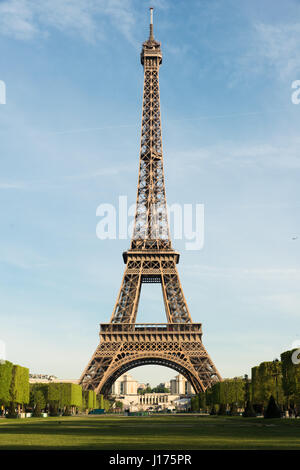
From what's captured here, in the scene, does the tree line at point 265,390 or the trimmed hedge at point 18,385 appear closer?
the tree line at point 265,390

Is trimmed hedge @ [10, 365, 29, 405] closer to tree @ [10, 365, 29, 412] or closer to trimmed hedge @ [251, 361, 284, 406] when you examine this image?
tree @ [10, 365, 29, 412]

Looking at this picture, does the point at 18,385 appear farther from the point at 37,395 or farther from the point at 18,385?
the point at 37,395

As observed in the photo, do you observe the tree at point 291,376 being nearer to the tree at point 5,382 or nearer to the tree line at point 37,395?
the tree line at point 37,395

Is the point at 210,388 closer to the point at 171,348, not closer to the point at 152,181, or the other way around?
the point at 171,348

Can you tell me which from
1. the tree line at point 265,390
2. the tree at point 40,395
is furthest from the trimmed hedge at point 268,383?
the tree at point 40,395

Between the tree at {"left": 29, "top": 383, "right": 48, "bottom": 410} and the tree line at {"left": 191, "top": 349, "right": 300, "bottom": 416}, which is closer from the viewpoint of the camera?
the tree line at {"left": 191, "top": 349, "right": 300, "bottom": 416}

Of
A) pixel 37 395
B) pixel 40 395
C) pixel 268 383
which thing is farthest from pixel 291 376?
pixel 40 395

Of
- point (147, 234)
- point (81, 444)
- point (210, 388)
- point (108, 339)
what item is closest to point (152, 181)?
point (147, 234)

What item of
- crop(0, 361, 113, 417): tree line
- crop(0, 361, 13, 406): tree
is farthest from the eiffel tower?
crop(0, 361, 13, 406): tree
